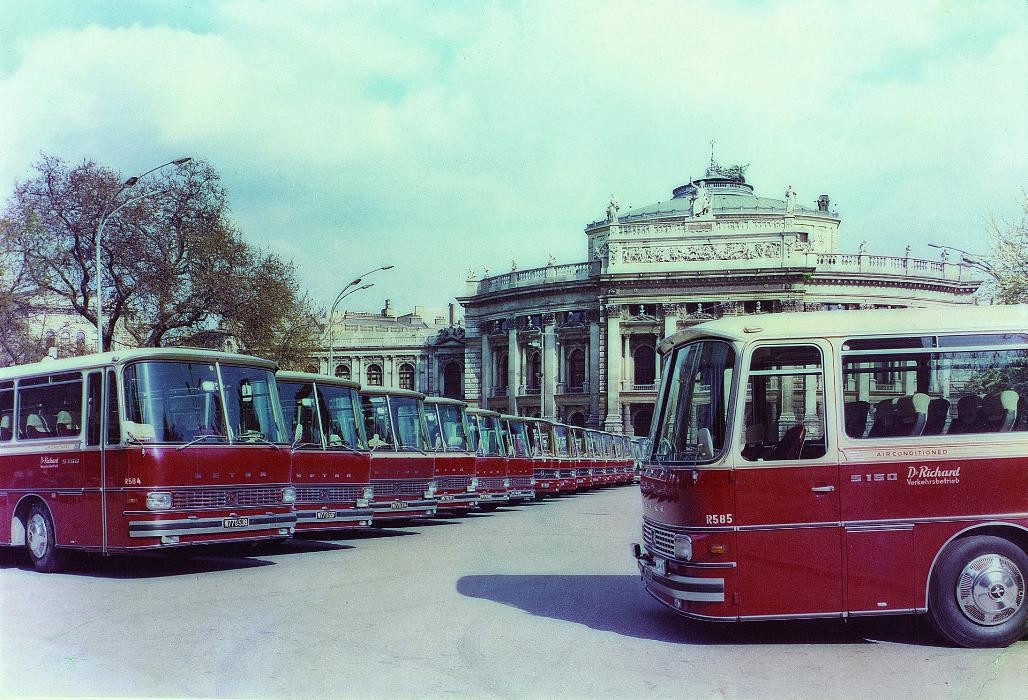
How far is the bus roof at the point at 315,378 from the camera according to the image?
597 inches

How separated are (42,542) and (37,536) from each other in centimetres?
15

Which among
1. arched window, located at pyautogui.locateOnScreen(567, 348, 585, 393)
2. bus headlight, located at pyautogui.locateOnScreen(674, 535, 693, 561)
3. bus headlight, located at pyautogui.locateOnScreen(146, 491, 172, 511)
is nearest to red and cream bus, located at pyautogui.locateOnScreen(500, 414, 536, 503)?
bus headlight, located at pyautogui.locateOnScreen(146, 491, 172, 511)

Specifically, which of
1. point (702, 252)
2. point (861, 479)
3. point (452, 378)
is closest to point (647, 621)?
point (861, 479)

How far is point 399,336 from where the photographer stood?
89.6 meters

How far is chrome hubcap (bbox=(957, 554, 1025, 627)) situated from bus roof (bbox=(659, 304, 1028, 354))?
179 cm

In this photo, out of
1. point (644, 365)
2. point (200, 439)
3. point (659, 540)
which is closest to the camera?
point (659, 540)

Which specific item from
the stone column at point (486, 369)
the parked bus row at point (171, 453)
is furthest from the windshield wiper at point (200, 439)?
the stone column at point (486, 369)

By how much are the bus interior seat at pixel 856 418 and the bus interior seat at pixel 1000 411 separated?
0.90m

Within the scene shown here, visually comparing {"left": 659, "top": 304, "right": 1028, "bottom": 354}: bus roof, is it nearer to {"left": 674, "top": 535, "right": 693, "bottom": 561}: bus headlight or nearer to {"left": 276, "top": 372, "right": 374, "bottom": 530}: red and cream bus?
{"left": 674, "top": 535, "right": 693, "bottom": 561}: bus headlight

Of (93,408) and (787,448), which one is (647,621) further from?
(93,408)

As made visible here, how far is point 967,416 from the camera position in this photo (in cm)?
848

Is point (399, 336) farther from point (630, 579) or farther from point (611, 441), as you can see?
point (630, 579)

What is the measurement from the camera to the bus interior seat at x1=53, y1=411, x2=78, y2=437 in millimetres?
12868

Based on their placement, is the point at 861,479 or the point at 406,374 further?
the point at 406,374
